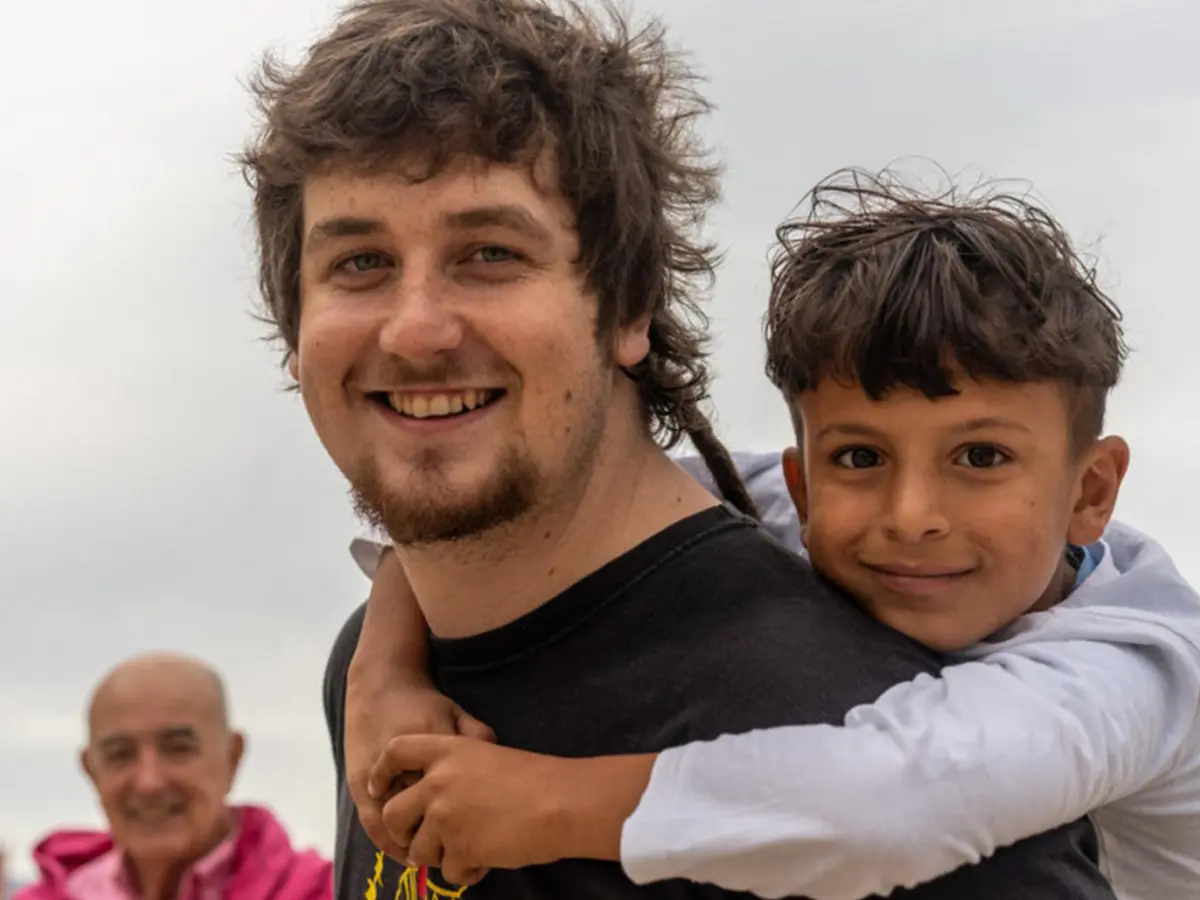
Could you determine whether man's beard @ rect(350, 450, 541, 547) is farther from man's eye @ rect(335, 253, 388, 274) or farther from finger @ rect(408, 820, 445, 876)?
finger @ rect(408, 820, 445, 876)

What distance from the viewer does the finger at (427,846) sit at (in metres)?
1.72

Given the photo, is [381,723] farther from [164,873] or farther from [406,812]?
[164,873]

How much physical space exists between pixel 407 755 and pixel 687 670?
12.6 inches

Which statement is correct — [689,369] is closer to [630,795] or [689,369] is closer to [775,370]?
[775,370]

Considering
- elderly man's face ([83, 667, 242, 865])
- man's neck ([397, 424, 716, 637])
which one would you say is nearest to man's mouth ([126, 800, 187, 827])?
elderly man's face ([83, 667, 242, 865])

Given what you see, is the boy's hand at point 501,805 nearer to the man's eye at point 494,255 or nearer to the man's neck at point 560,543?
the man's neck at point 560,543

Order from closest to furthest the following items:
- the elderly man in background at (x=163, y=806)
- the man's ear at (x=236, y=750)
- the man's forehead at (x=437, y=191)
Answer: the man's forehead at (x=437, y=191), the elderly man in background at (x=163, y=806), the man's ear at (x=236, y=750)

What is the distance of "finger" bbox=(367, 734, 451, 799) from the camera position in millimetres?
1782

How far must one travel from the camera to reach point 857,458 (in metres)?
1.88

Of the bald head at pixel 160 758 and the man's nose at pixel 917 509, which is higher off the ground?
the man's nose at pixel 917 509

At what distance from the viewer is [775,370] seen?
1.96 meters

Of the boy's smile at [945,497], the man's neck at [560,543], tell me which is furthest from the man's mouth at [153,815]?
the boy's smile at [945,497]

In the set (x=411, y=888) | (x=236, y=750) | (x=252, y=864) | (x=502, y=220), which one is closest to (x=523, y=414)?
→ (x=502, y=220)

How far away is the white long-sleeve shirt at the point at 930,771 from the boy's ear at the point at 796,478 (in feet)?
1.14
